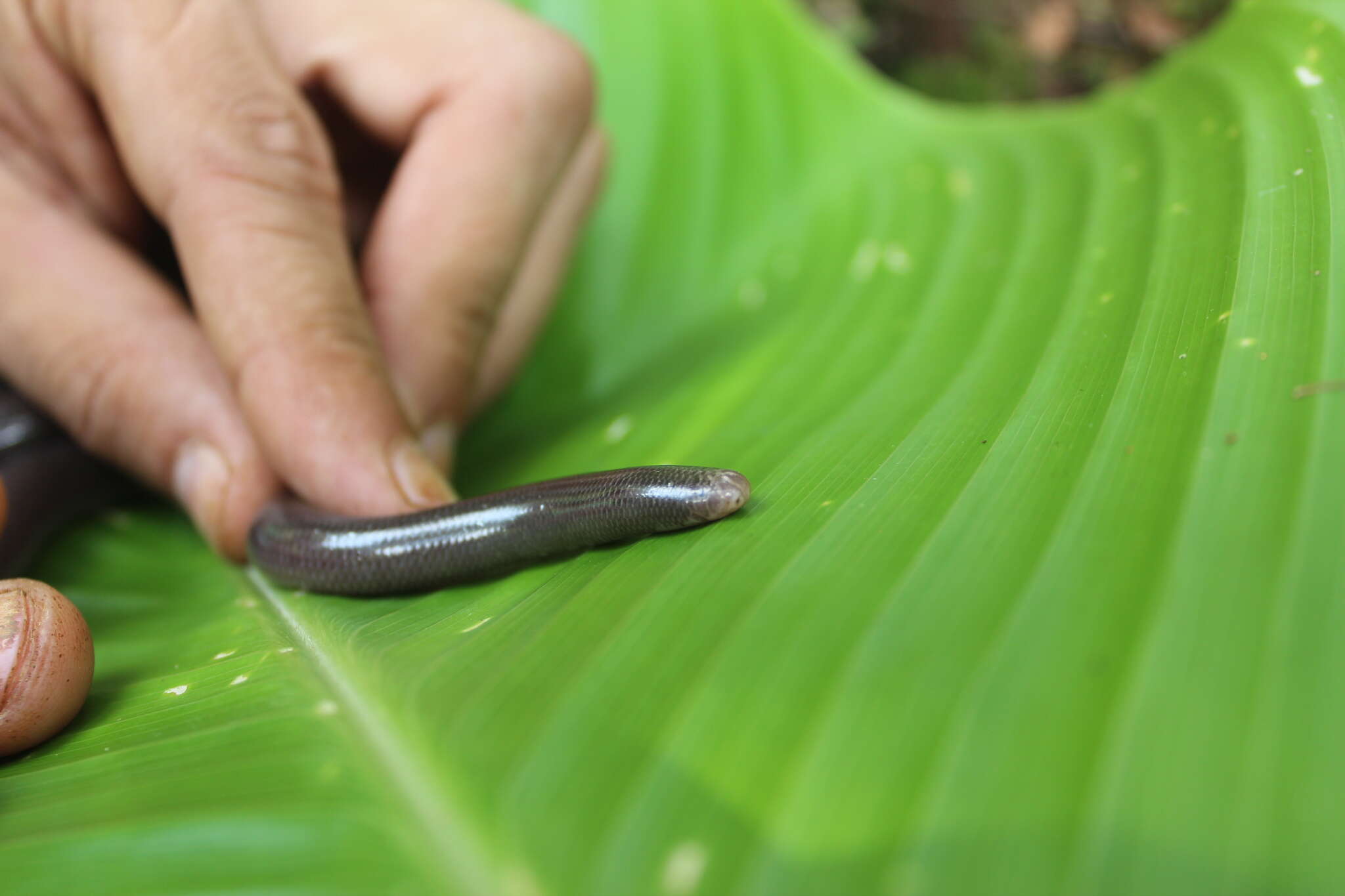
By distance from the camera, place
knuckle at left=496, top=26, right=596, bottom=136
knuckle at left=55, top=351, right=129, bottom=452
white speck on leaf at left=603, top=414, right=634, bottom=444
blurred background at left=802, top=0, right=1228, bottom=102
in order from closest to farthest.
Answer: knuckle at left=55, top=351, right=129, bottom=452 < white speck on leaf at left=603, top=414, right=634, bottom=444 < knuckle at left=496, top=26, right=596, bottom=136 < blurred background at left=802, top=0, right=1228, bottom=102

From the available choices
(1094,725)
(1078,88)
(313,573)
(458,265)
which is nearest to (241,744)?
(313,573)

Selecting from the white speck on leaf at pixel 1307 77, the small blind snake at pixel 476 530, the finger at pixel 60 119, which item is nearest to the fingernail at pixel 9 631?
the small blind snake at pixel 476 530

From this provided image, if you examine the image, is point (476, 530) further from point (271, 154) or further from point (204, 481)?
point (271, 154)

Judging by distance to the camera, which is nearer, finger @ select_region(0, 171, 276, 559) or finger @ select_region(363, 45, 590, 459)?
finger @ select_region(0, 171, 276, 559)

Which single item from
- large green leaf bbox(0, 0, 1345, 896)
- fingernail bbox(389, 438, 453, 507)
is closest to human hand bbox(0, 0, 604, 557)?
fingernail bbox(389, 438, 453, 507)

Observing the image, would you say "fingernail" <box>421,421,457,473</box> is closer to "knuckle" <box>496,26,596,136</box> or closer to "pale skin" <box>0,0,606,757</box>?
"pale skin" <box>0,0,606,757</box>
